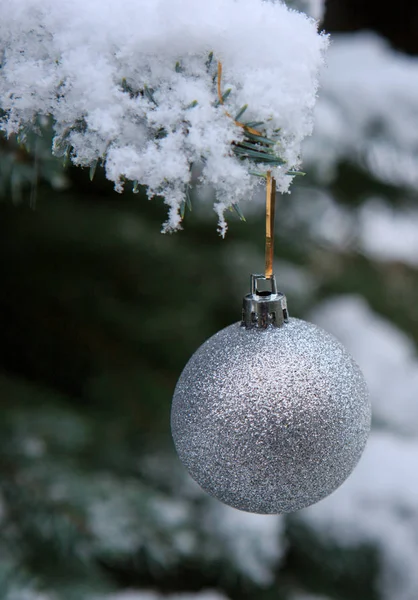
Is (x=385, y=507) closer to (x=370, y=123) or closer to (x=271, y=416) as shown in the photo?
(x=370, y=123)

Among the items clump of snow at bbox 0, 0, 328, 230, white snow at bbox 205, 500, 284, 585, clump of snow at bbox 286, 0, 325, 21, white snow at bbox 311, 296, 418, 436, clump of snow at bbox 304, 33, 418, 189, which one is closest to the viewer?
clump of snow at bbox 0, 0, 328, 230

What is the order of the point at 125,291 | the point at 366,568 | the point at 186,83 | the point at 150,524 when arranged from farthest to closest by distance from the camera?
the point at 125,291 → the point at 366,568 → the point at 150,524 → the point at 186,83

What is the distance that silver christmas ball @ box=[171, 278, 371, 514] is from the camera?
0.36 m

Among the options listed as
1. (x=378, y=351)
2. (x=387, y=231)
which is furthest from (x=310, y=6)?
(x=387, y=231)

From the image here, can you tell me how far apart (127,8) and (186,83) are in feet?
0.17

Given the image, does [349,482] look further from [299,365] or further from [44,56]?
[44,56]

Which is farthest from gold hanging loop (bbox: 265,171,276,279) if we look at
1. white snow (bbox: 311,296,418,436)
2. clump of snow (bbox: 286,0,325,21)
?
white snow (bbox: 311,296,418,436)

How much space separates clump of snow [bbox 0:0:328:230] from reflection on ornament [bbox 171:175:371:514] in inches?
2.8

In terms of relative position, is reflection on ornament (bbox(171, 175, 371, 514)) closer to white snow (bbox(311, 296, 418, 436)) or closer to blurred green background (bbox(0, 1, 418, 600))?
blurred green background (bbox(0, 1, 418, 600))

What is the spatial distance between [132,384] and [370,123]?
1.80 ft

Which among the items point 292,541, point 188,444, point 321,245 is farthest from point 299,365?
point 321,245

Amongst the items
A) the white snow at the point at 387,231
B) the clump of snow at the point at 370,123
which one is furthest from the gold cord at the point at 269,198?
the white snow at the point at 387,231

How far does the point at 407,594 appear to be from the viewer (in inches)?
36.8

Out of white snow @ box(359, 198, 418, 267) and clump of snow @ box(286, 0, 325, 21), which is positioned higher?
clump of snow @ box(286, 0, 325, 21)
